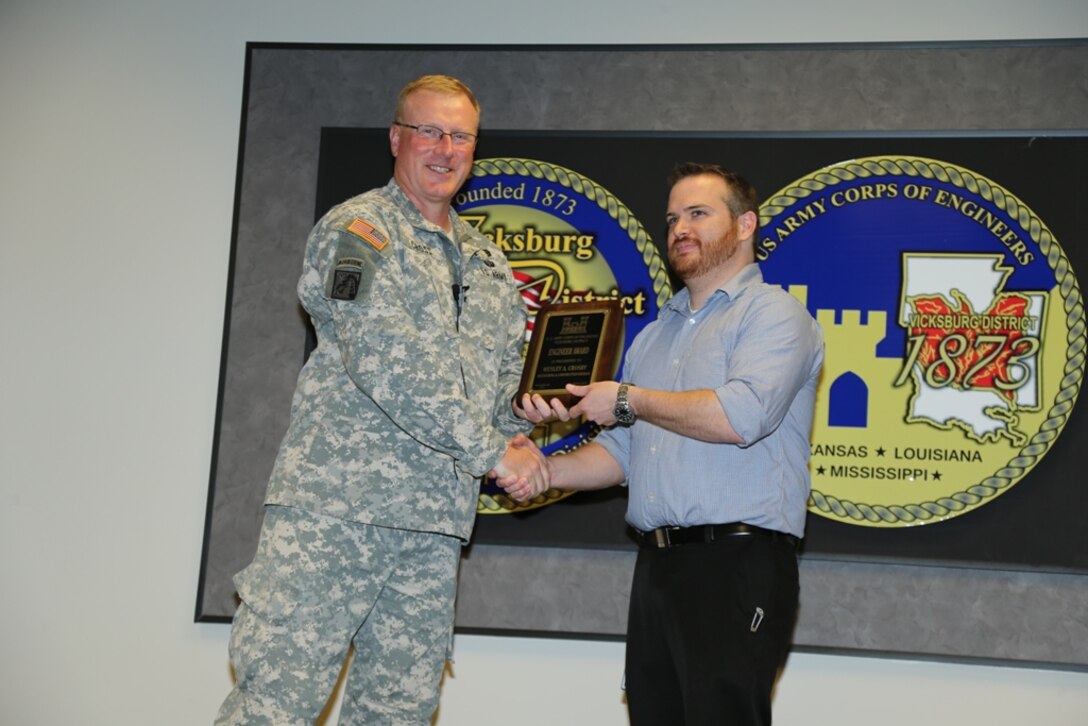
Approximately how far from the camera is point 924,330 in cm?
324

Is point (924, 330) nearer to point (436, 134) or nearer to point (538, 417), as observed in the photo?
point (538, 417)

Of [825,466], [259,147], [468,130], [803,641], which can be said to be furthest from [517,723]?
[259,147]

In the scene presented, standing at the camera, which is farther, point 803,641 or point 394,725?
point 803,641

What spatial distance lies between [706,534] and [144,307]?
211cm

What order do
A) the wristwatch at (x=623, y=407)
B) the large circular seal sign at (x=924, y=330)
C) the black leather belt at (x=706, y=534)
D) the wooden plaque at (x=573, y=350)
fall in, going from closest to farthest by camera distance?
1. the black leather belt at (x=706, y=534)
2. the wristwatch at (x=623, y=407)
3. the wooden plaque at (x=573, y=350)
4. the large circular seal sign at (x=924, y=330)

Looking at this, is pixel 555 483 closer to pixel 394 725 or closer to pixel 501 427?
pixel 501 427

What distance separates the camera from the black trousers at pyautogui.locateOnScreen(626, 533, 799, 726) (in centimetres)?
229

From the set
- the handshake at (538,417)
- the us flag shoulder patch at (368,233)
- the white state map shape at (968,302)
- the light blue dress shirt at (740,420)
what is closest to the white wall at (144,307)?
the white state map shape at (968,302)

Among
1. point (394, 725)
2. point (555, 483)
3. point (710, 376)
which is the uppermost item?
point (710, 376)

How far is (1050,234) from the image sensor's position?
3223 millimetres

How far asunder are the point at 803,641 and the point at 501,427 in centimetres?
116

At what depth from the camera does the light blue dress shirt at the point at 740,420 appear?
2.43m

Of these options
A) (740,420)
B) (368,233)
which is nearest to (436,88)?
(368,233)

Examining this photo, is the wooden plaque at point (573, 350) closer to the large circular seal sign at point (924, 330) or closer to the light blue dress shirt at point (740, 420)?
the light blue dress shirt at point (740, 420)
